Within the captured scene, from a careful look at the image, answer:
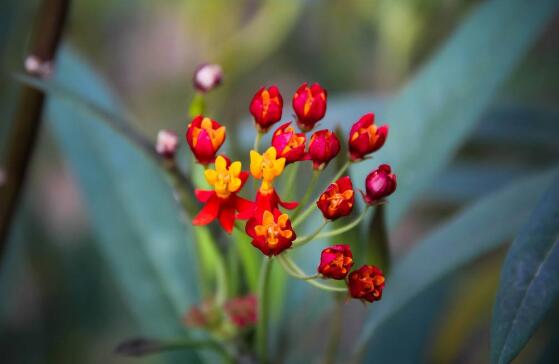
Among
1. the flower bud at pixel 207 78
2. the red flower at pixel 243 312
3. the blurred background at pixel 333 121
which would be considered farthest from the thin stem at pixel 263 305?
the blurred background at pixel 333 121

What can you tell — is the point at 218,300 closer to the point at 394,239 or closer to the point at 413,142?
the point at 413,142

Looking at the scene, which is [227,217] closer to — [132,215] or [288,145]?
[288,145]

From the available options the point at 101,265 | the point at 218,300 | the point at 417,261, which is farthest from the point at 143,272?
the point at 101,265

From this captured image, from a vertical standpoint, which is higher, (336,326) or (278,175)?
(278,175)

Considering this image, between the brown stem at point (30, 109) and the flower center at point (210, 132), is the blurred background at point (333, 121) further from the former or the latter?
the flower center at point (210, 132)

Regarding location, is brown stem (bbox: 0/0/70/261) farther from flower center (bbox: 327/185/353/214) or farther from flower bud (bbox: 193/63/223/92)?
flower center (bbox: 327/185/353/214)

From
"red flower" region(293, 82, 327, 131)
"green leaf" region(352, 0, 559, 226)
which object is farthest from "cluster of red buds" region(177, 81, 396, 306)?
"green leaf" region(352, 0, 559, 226)

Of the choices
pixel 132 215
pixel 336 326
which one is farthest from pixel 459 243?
pixel 132 215
